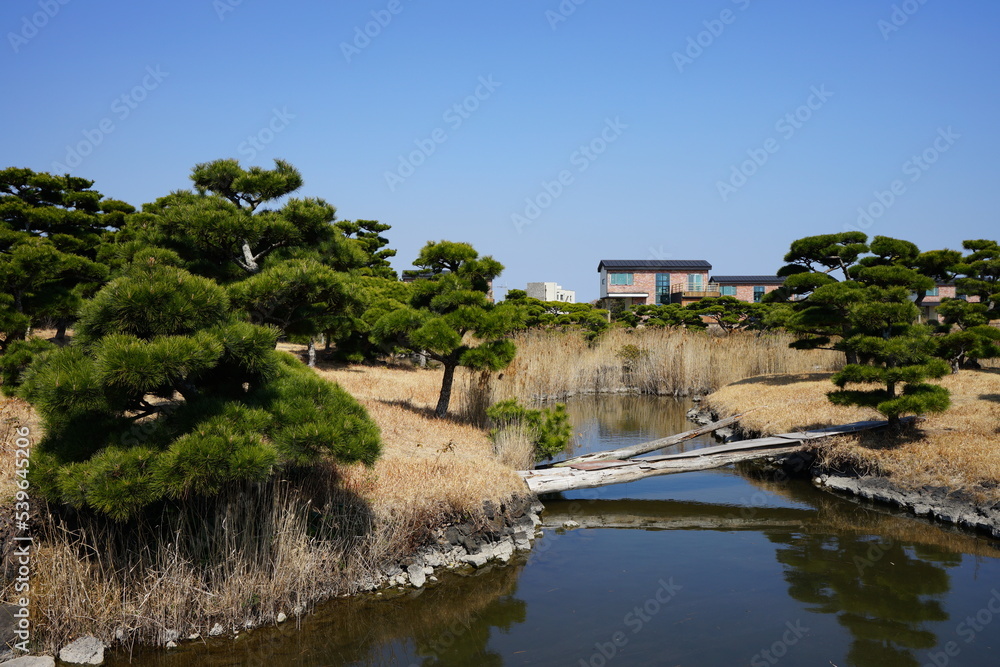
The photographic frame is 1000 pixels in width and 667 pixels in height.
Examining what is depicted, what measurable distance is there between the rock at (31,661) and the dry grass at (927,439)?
879cm

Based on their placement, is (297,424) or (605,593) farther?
(605,593)

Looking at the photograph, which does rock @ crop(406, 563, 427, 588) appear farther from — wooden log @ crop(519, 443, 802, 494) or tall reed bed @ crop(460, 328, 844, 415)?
tall reed bed @ crop(460, 328, 844, 415)

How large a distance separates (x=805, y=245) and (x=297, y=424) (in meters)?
14.7

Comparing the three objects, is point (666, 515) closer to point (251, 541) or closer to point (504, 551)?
point (504, 551)

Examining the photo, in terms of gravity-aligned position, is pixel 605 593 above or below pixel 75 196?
below

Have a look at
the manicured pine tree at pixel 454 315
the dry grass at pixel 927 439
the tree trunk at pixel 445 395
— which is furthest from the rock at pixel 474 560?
the dry grass at pixel 927 439

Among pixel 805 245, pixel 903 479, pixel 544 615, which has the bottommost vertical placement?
pixel 544 615

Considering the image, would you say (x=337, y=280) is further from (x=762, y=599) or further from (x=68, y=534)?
(x=762, y=599)

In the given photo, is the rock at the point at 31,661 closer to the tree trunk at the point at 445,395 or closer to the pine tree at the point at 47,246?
the pine tree at the point at 47,246

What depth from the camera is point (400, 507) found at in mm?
5961

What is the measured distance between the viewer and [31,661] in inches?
163

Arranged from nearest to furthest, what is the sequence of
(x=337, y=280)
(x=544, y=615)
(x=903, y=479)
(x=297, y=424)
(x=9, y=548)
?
(x=9, y=548) < (x=297, y=424) < (x=544, y=615) < (x=337, y=280) < (x=903, y=479)

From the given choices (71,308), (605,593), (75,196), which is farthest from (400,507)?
(75,196)

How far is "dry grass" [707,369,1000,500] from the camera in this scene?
780 cm
